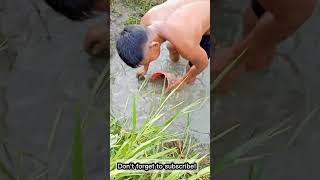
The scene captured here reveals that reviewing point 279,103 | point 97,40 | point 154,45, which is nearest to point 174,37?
point 154,45

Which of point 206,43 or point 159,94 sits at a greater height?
point 206,43

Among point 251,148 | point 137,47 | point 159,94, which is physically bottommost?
point 251,148

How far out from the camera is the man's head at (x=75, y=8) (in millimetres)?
1345

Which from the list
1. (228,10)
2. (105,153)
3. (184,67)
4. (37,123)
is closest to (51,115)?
(37,123)

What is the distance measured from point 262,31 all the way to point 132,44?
29 cm

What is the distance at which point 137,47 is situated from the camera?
1.33m

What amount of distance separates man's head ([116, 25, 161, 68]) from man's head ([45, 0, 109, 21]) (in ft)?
0.30

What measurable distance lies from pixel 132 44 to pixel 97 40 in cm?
8

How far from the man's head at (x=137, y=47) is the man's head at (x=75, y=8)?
93 mm

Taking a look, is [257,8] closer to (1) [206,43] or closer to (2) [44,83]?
(1) [206,43]

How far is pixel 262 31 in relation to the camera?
136cm

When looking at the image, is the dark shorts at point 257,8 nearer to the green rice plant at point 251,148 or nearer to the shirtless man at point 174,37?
the shirtless man at point 174,37

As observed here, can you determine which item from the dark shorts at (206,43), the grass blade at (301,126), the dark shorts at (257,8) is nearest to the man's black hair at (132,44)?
the dark shorts at (206,43)

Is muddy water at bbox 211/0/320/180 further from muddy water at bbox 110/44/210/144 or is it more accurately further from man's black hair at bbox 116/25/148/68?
man's black hair at bbox 116/25/148/68
